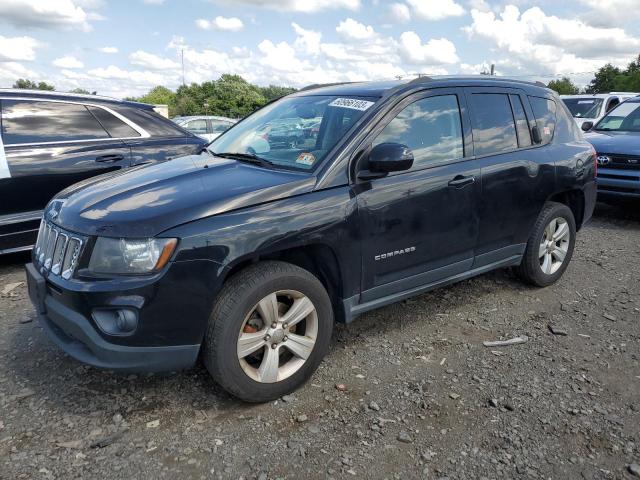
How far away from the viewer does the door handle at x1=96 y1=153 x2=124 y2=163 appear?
5074mm

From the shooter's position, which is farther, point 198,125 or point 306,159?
point 198,125

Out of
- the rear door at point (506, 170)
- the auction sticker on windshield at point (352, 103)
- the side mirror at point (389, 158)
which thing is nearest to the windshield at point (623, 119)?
the rear door at point (506, 170)

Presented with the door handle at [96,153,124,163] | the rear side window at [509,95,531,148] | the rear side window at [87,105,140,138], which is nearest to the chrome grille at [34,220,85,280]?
the door handle at [96,153,124,163]

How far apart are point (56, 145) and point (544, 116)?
4.50m

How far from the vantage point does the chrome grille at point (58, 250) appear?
2.59m

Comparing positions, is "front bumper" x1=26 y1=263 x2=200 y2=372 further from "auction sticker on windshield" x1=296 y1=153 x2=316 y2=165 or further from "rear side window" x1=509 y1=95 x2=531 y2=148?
"rear side window" x1=509 y1=95 x2=531 y2=148

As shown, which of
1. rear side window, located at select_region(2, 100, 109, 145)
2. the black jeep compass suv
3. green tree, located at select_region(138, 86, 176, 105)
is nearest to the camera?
the black jeep compass suv

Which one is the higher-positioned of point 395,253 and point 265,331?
point 395,253

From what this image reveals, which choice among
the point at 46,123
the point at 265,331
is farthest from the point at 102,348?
the point at 46,123

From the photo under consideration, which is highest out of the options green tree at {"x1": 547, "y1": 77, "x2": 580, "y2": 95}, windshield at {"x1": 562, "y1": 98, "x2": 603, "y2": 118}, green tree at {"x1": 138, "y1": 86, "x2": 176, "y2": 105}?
green tree at {"x1": 547, "y1": 77, "x2": 580, "y2": 95}

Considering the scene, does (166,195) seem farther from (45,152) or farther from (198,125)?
(198,125)

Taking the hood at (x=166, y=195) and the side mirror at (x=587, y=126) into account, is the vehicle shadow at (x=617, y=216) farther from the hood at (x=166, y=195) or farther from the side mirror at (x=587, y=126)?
the hood at (x=166, y=195)

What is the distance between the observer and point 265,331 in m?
2.76

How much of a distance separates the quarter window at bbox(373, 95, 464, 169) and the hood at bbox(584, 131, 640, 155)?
4759 mm
